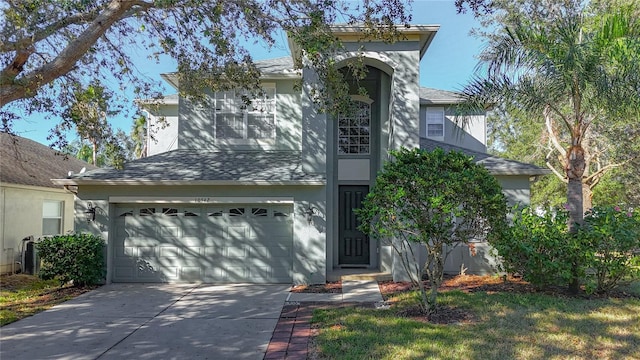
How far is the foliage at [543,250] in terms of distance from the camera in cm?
762

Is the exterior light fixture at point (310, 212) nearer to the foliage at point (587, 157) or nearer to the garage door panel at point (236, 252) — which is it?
the garage door panel at point (236, 252)

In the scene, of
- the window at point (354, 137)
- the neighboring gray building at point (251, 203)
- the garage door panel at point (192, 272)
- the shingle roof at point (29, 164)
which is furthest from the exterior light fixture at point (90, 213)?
the window at point (354, 137)

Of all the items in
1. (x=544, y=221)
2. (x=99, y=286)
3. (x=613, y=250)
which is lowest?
(x=99, y=286)

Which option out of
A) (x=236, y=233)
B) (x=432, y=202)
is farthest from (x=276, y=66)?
(x=432, y=202)

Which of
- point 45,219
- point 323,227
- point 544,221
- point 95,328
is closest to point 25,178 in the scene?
point 45,219

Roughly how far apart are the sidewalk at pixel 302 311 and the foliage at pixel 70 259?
491 centimetres

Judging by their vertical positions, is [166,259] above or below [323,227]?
below

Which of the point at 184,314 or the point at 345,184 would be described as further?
the point at 345,184

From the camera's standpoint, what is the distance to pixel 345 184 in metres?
11.6

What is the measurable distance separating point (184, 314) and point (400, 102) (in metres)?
7.07

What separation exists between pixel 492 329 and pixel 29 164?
1538 centimetres

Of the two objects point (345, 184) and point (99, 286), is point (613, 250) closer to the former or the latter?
point (345, 184)

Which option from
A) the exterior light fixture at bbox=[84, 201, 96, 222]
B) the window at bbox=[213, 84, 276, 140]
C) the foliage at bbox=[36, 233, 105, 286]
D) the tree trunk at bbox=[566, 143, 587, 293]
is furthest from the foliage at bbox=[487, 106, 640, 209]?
the foliage at bbox=[36, 233, 105, 286]

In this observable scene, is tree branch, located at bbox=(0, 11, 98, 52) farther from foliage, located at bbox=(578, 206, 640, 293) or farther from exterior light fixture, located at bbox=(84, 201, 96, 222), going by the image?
foliage, located at bbox=(578, 206, 640, 293)
